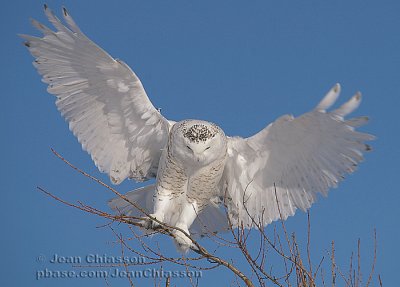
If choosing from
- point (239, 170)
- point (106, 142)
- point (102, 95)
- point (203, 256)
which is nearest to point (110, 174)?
point (106, 142)

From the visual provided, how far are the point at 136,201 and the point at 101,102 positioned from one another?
121 centimetres

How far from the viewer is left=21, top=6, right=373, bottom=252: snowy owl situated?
18.5ft

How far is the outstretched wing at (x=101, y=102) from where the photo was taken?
5.75 meters

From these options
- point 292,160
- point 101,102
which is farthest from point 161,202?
A: point 292,160

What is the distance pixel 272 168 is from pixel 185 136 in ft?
3.41

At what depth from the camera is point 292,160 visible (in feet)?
19.5

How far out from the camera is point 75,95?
6.09m

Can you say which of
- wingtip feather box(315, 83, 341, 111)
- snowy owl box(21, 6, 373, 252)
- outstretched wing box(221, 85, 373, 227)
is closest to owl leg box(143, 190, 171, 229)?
snowy owl box(21, 6, 373, 252)

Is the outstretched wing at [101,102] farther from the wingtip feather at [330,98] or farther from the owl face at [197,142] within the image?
the wingtip feather at [330,98]

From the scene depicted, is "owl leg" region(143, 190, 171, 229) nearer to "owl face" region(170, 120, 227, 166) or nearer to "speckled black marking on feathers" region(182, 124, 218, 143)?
"owl face" region(170, 120, 227, 166)

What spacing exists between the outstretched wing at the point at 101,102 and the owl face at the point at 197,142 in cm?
43

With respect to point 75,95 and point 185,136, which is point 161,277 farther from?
point 75,95

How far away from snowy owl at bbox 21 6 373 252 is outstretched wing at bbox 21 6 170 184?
10mm

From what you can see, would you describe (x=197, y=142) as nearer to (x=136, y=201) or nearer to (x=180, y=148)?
(x=180, y=148)
